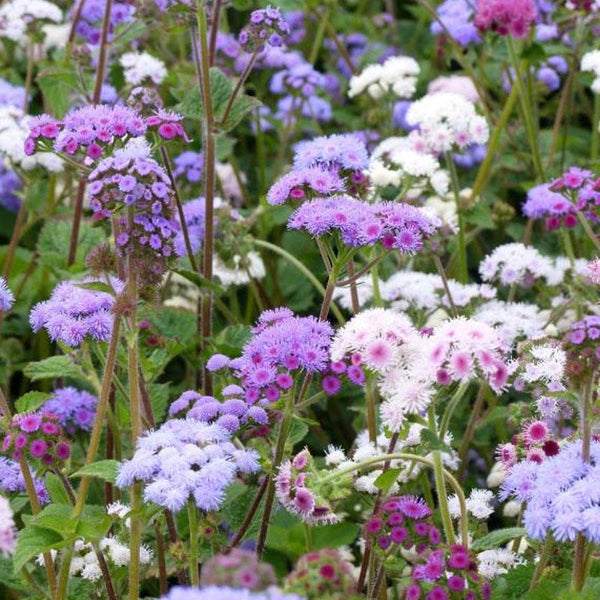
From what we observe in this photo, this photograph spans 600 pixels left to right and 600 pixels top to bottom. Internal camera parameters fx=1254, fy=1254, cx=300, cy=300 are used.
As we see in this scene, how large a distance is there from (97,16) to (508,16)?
1938mm

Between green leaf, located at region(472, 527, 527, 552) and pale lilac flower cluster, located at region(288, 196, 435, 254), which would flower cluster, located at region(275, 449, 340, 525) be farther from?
pale lilac flower cluster, located at region(288, 196, 435, 254)

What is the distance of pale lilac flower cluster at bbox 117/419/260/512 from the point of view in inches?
106

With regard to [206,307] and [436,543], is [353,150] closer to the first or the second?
[206,307]

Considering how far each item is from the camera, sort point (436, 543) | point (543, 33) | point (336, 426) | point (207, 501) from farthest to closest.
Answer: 1. point (543, 33)
2. point (336, 426)
3. point (436, 543)
4. point (207, 501)

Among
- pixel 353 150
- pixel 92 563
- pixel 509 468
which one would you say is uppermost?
pixel 353 150

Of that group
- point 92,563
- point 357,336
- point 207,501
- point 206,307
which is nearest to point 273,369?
point 357,336

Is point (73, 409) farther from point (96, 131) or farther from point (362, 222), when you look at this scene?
point (362, 222)

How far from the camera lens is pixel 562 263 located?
4531 mm

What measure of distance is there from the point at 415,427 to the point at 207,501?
3.19 feet

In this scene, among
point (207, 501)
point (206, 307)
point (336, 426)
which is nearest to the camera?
point (207, 501)

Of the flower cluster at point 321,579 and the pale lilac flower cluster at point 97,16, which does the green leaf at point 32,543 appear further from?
the pale lilac flower cluster at point 97,16

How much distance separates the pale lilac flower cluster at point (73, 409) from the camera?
3.95 m

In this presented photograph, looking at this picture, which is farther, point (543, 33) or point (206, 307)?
point (543, 33)

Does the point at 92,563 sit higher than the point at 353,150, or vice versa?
the point at 353,150
